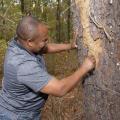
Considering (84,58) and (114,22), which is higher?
(114,22)

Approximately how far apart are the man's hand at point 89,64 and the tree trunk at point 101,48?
0.06 meters

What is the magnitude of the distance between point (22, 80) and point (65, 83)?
44 centimetres

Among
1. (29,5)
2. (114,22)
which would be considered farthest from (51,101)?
(29,5)

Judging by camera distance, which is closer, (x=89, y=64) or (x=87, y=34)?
(x=89, y=64)

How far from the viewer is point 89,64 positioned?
3506 millimetres

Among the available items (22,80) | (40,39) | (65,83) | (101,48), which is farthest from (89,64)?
(22,80)

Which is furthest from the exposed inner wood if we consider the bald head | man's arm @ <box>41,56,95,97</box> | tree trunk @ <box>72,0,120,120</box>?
the bald head

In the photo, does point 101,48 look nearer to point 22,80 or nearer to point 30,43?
point 30,43

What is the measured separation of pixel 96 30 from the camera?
3.55m

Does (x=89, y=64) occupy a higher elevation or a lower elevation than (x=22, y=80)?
higher

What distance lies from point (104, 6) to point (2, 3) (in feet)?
57.3

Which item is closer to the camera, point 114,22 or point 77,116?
point 114,22

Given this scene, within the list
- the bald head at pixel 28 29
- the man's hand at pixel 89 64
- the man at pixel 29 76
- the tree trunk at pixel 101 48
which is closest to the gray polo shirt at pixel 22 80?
the man at pixel 29 76

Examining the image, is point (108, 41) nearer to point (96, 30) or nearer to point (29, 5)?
point (96, 30)
